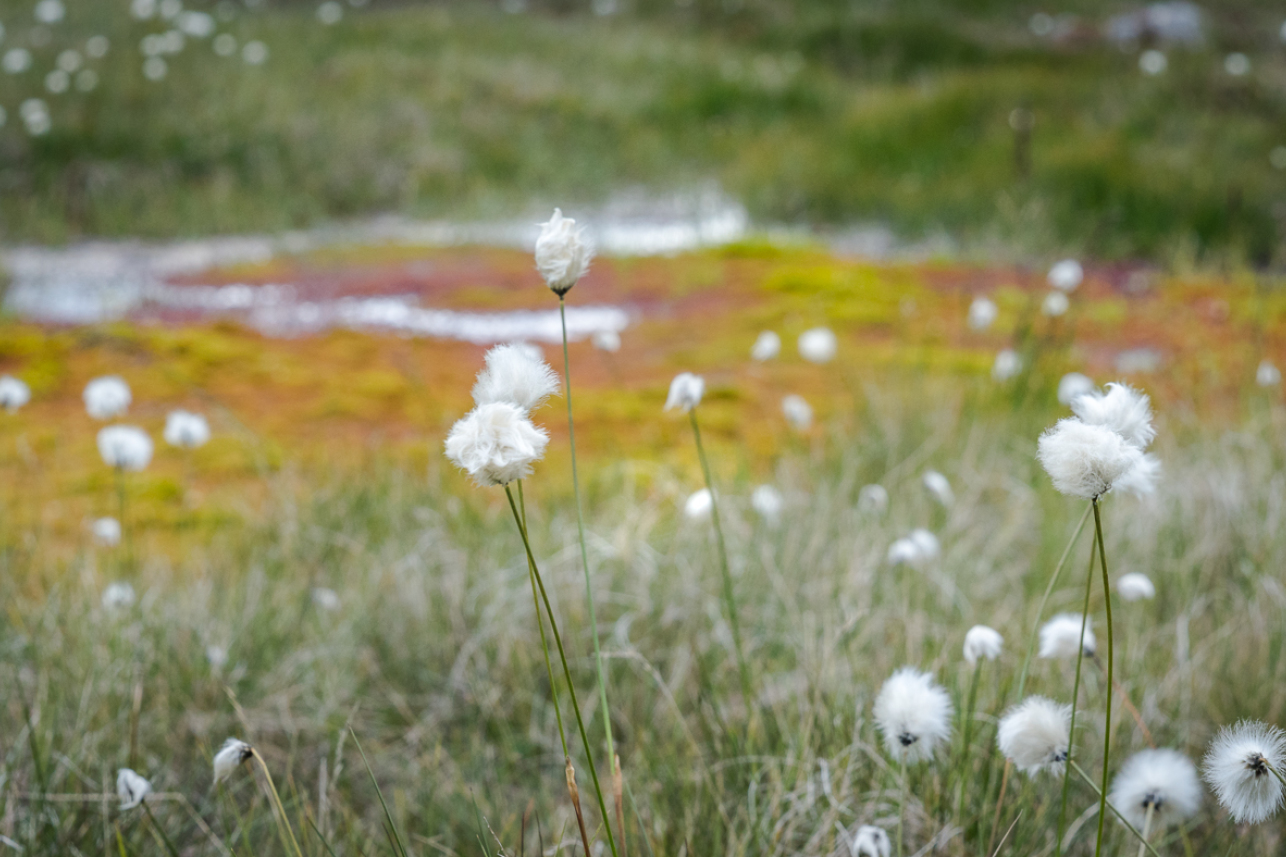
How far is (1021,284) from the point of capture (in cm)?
380

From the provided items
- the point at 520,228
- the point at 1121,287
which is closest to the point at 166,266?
the point at 520,228

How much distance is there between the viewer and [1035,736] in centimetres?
90

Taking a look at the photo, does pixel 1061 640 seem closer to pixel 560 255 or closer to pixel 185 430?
pixel 560 255

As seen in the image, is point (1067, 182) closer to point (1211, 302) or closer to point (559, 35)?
point (1211, 302)

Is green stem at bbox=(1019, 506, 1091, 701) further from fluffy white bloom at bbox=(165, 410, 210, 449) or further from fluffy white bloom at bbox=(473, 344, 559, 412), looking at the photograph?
fluffy white bloom at bbox=(165, 410, 210, 449)

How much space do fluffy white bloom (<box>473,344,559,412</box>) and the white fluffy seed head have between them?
695 mm

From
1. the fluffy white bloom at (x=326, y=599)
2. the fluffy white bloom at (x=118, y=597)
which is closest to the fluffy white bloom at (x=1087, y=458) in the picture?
the fluffy white bloom at (x=326, y=599)

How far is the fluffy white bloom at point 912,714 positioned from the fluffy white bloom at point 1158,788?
0.27m

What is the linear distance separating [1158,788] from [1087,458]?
55cm

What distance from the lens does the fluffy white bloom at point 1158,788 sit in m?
1.01

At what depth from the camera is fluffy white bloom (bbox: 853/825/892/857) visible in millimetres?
871

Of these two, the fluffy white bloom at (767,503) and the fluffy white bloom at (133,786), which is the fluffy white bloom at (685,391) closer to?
the fluffy white bloom at (767,503)

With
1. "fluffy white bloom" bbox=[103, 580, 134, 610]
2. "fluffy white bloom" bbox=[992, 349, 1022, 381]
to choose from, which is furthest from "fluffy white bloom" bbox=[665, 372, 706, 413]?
"fluffy white bloom" bbox=[992, 349, 1022, 381]

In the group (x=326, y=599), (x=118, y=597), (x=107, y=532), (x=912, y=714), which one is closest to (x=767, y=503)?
(x=912, y=714)
